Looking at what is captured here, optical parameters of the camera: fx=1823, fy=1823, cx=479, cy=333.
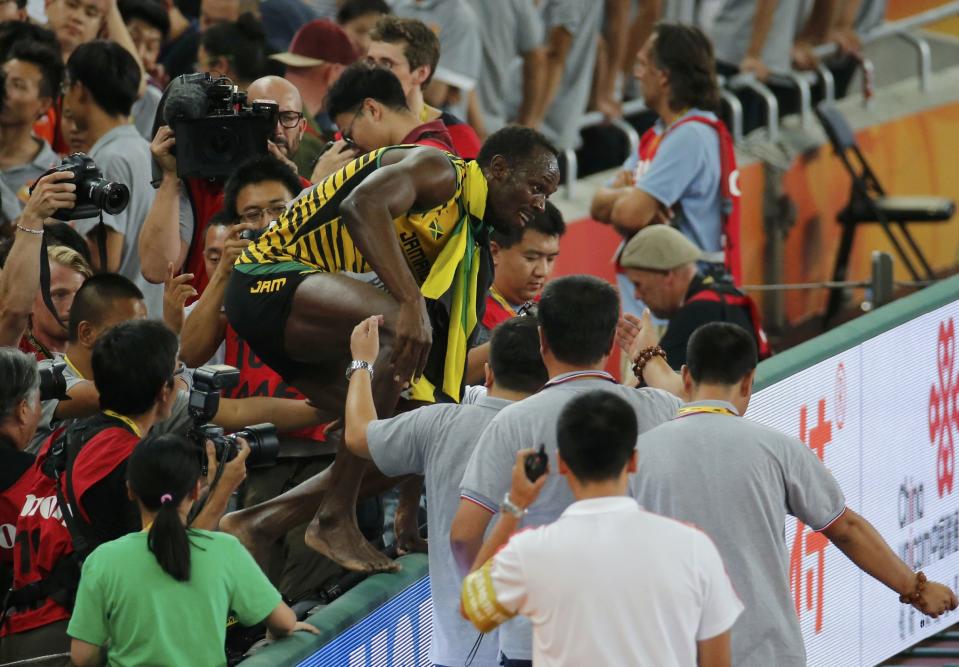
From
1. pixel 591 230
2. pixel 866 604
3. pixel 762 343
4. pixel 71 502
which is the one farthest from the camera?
pixel 591 230

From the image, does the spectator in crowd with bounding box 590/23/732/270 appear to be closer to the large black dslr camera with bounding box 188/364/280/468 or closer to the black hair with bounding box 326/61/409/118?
the black hair with bounding box 326/61/409/118

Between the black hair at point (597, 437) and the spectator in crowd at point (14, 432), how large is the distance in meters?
1.81

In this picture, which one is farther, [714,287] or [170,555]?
[714,287]

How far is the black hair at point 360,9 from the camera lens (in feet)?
30.3

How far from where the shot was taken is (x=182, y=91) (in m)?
6.15

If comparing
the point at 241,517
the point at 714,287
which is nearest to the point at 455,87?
the point at 714,287

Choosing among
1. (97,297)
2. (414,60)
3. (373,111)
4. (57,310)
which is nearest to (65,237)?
(57,310)

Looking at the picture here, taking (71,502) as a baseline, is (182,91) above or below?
above

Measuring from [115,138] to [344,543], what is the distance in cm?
264

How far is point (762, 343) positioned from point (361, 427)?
295cm

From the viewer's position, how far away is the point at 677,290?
747 centimetres

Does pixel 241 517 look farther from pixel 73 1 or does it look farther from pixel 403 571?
pixel 73 1

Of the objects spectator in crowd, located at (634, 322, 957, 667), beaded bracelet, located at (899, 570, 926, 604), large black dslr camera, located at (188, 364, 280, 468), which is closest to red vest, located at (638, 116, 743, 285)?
beaded bracelet, located at (899, 570, 926, 604)

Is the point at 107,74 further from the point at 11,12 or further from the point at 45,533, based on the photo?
the point at 45,533
